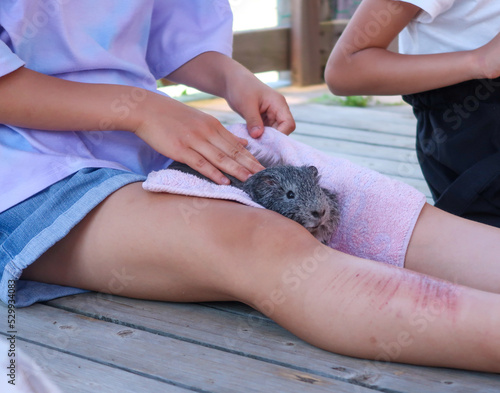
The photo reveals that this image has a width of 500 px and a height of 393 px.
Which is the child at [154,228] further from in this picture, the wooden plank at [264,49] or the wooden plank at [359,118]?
the wooden plank at [264,49]

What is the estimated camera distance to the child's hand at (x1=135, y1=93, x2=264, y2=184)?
1507 mm

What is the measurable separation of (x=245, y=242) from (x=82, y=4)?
731mm

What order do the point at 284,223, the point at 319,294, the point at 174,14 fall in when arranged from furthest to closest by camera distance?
1. the point at 174,14
2. the point at 284,223
3. the point at 319,294

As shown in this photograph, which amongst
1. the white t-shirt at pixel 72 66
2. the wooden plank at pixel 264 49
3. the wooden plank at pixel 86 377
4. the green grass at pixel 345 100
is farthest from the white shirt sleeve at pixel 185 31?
the wooden plank at pixel 264 49

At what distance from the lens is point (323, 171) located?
5.56 ft

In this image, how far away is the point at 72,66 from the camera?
5.21 feet

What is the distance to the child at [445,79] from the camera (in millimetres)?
1761

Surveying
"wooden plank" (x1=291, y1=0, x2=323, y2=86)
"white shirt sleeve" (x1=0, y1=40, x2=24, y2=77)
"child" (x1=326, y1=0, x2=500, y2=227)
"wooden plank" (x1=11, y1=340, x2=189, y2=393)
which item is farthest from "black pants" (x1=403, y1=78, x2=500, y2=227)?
"wooden plank" (x1=291, y1=0, x2=323, y2=86)

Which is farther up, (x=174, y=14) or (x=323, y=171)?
(x=174, y=14)

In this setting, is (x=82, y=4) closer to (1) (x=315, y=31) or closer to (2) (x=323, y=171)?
(2) (x=323, y=171)

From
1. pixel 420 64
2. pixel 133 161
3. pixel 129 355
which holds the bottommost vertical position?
pixel 129 355

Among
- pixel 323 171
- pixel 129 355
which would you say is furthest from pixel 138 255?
pixel 323 171

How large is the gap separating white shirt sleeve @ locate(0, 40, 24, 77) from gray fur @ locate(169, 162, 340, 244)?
1.46ft

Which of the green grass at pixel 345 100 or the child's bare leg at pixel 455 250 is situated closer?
the child's bare leg at pixel 455 250
